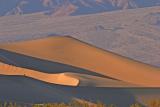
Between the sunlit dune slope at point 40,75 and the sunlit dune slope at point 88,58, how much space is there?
23.2ft

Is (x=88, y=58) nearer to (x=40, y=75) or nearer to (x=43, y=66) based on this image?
(x=43, y=66)

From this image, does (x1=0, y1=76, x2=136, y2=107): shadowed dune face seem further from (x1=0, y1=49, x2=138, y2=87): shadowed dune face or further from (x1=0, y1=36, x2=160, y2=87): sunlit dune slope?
(x1=0, y1=36, x2=160, y2=87): sunlit dune slope

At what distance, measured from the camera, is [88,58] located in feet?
149

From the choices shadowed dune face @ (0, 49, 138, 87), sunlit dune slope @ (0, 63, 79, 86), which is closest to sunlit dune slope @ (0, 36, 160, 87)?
shadowed dune face @ (0, 49, 138, 87)

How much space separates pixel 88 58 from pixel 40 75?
1151cm

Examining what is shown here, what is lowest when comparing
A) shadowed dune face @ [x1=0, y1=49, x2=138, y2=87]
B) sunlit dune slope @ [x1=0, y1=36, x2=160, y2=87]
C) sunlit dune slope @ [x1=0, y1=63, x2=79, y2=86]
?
sunlit dune slope @ [x1=0, y1=63, x2=79, y2=86]

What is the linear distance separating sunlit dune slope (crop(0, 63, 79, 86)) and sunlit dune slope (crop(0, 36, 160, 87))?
279 inches

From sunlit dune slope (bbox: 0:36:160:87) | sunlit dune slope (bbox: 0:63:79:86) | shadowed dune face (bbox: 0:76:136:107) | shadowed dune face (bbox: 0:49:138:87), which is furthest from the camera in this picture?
sunlit dune slope (bbox: 0:36:160:87)

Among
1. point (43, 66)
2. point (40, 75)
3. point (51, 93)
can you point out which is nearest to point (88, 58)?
point (43, 66)

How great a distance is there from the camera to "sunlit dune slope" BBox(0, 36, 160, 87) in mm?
41812

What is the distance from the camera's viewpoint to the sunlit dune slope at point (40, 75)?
32281mm

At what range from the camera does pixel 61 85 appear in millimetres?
29969

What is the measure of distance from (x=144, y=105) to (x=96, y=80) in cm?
623

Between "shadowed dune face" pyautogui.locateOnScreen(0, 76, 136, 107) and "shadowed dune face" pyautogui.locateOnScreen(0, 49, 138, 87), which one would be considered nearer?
"shadowed dune face" pyautogui.locateOnScreen(0, 76, 136, 107)
